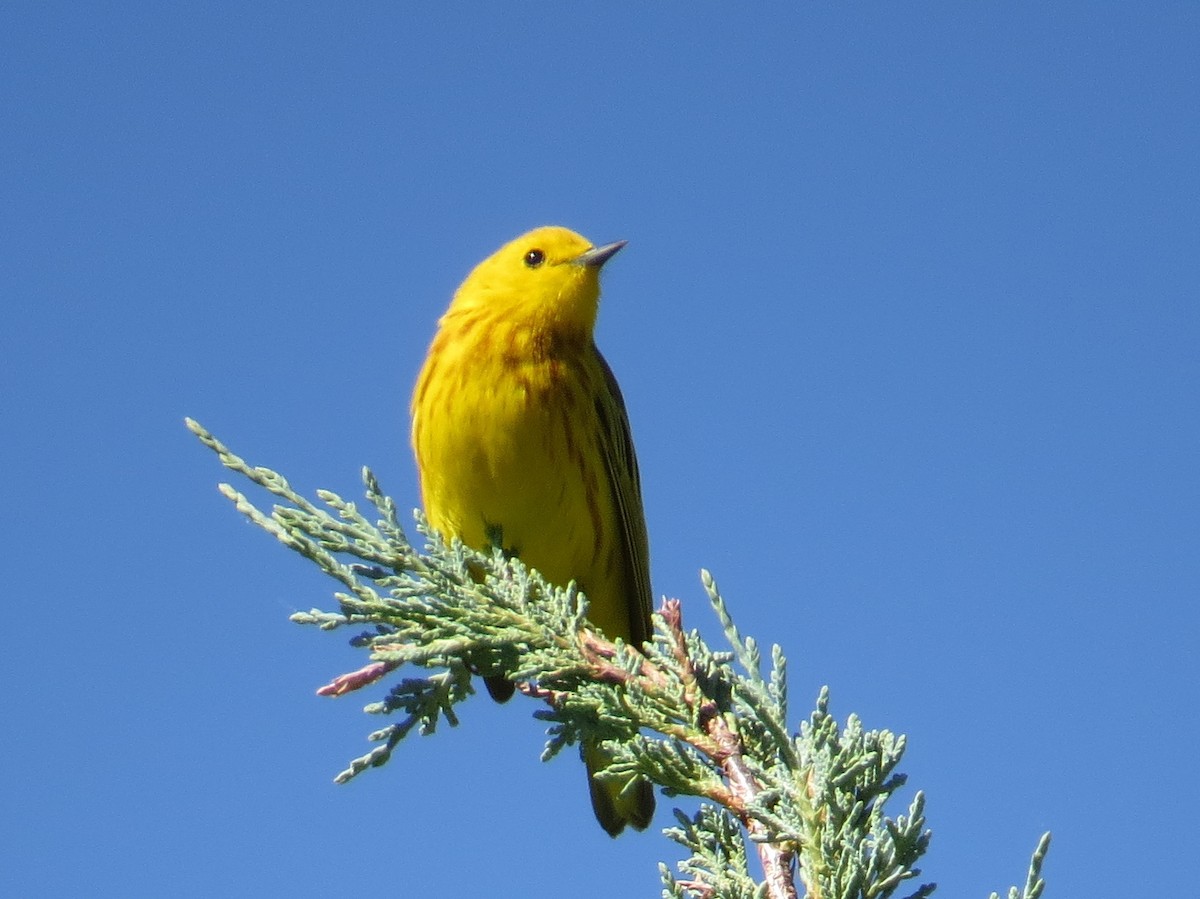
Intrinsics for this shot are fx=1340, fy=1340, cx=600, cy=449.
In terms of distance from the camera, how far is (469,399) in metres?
5.11

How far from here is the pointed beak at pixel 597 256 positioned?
19.5 ft

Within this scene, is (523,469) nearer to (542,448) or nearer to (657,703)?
(542,448)

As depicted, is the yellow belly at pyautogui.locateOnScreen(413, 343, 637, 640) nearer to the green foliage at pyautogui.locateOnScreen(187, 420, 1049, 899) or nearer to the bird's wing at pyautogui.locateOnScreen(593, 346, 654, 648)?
the bird's wing at pyautogui.locateOnScreen(593, 346, 654, 648)

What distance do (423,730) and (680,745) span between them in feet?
3.58

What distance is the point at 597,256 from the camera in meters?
5.97

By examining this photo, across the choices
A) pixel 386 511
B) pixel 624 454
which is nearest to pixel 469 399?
pixel 624 454

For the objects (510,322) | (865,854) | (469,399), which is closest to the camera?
(865,854)

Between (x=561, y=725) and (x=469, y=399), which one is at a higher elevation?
(x=469, y=399)

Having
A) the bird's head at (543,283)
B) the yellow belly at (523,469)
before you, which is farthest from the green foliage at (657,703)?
the bird's head at (543,283)

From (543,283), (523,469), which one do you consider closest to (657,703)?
(523,469)

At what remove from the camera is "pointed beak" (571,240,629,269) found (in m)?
5.94

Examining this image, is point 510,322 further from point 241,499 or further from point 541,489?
point 241,499

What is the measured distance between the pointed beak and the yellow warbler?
6 cm

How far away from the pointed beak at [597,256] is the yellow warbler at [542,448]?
0.06 meters
